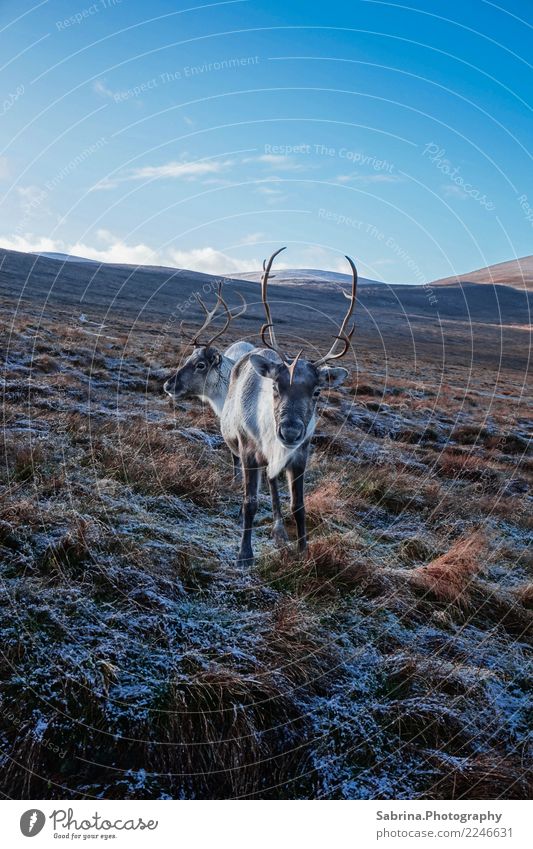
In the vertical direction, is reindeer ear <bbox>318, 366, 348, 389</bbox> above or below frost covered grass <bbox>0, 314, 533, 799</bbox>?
above

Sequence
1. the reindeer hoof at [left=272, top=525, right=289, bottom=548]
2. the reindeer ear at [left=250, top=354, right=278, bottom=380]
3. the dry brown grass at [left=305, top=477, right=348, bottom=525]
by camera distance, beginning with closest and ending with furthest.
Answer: the reindeer ear at [left=250, top=354, right=278, bottom=380]
the reindeer hoof at [left=272, top=525, right=289, bottom=548]
the dry brown grass at [left=305, top=477, right=348, bottom=525]

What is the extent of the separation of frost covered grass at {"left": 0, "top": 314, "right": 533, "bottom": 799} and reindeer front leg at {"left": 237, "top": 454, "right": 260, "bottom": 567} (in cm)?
23

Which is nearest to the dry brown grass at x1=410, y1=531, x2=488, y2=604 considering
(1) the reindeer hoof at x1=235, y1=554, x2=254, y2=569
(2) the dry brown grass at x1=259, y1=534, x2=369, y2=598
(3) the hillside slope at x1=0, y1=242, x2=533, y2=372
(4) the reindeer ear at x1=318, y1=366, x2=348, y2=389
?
(2) the dry brown grass at x1=259, y1=534, x2=369, y2=598

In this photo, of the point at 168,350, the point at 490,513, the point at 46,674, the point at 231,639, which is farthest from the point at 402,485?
the point at 168,350

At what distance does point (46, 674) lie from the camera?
3520 millimetres

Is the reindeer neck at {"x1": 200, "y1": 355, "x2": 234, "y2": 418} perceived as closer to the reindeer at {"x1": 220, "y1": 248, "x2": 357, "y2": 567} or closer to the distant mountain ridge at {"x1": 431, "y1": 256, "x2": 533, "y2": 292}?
the reindeer at {"x1": 220, "y1": 248, "x2": 357, "y2": 567}

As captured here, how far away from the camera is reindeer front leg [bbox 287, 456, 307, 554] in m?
5.96

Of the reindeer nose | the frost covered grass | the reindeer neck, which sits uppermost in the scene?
the reindeer neck

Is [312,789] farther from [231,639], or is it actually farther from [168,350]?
[168,350]

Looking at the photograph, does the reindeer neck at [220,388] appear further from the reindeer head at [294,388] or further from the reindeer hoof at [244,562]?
the reindeer hoof at [244,562]

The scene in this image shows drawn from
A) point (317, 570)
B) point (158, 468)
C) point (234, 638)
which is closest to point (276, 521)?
point (317, 570)

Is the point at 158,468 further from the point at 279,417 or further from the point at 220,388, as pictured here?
the point at 220,388

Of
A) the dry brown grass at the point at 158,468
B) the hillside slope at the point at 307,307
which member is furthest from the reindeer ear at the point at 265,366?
the hillside slope at the point at 307,307

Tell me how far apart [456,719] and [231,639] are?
5.96 ft
